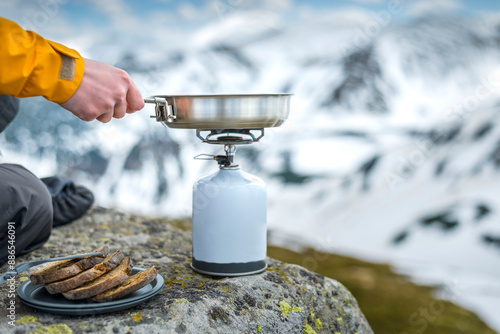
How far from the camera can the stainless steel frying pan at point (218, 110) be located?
5.31 ft

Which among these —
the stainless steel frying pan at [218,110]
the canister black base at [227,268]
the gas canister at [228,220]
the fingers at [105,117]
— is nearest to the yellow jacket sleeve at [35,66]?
the fingers at [105,117]

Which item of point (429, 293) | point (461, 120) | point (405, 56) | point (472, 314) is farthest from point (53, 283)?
point (405, 56)

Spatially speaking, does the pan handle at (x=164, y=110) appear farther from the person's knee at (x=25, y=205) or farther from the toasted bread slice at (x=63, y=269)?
the person's knee at (x=25, y=205)

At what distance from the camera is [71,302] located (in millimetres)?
1442

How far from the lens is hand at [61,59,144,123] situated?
1.41 meters

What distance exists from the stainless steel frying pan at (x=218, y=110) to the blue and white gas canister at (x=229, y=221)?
0.25 meters

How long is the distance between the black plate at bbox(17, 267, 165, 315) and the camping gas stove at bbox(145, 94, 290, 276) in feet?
1.17

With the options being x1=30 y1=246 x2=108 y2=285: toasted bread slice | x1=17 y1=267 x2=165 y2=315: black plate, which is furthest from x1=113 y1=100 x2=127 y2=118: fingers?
x1=17 y1=267 x2=165 y2=315: black plate

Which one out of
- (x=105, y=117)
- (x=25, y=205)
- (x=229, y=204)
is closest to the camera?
(x=105, y=117)

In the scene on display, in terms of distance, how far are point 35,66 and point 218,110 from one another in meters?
0.62

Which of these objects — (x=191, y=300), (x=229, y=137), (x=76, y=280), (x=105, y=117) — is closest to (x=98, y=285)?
(x=76, y=280)

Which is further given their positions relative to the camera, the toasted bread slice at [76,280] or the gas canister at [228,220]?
the gas canister at [228,220]

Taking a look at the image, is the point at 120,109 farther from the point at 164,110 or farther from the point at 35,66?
the point at 35,66

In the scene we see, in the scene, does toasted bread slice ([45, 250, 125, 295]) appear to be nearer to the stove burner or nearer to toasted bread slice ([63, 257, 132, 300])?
toasted bread slice ([63, 257, 132, 300])
